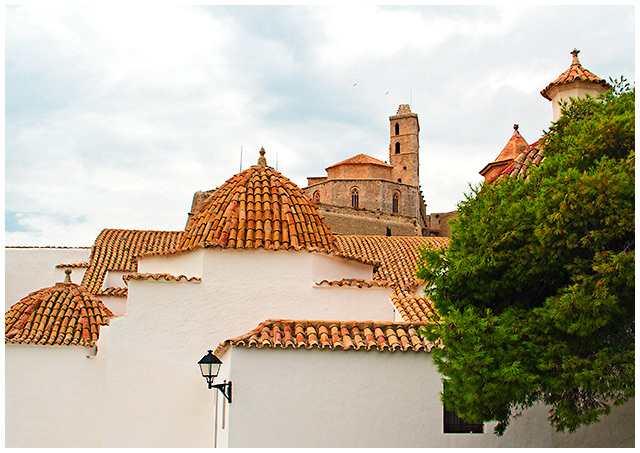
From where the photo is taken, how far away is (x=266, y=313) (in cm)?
1105

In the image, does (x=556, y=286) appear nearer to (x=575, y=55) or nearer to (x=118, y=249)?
(x=575, y=55)

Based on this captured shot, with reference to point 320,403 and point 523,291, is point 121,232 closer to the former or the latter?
point 320,403

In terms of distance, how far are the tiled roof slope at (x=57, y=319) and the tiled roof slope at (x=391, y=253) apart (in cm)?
682

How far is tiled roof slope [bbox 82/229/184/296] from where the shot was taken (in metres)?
17.1

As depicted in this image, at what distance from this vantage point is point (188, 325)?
430 inches

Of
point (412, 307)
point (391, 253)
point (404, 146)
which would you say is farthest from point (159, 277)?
point (404, 146)

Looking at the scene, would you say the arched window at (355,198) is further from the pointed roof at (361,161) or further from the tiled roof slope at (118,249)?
the tiled roof slope at (118,249)

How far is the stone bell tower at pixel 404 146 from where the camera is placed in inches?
2653

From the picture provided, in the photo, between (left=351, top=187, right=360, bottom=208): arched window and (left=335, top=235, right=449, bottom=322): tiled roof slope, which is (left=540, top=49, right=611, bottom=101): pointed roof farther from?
(left=351, top=187, right=360, bottom=208): arched window

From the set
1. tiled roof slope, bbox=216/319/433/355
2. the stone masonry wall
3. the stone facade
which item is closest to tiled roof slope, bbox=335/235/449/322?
tiled roof slope, bbox=216/319/433/355

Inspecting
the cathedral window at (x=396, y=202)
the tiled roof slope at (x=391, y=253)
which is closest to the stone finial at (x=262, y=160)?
the tiled roof slope at (x=391, y=253)

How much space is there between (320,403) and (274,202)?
477 centimetres

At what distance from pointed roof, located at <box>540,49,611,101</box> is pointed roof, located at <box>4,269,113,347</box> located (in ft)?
34.3

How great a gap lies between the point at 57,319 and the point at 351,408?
6.65 m
